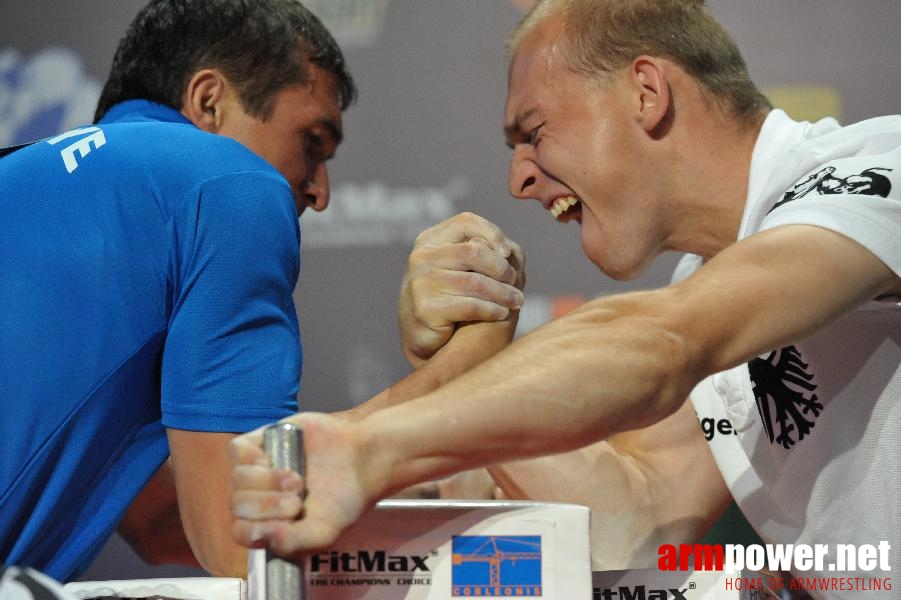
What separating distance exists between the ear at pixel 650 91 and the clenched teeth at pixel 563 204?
6.5 inches

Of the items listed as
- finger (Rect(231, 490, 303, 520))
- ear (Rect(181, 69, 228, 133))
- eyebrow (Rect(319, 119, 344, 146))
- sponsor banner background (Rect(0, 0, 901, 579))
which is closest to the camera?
finger (Rect(231, 490, 303, 520))

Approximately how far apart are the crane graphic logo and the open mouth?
897 mm

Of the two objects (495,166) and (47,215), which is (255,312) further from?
(495,166)

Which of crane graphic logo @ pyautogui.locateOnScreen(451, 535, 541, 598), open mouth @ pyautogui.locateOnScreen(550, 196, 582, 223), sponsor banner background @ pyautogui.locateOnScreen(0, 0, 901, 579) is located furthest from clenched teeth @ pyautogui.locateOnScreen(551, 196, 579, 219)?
crane graphic logo @ pyautogui.locateOnScreen(451, 535, 541, 598)

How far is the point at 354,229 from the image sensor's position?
2457 mm

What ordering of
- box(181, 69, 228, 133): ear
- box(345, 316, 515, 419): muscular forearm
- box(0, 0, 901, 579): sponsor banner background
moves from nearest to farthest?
box(345, 316, 515, 419): muscular forearm, box(181, 69, 228, 133): ear, box(0, 0, 901, 579): sponsor banner background

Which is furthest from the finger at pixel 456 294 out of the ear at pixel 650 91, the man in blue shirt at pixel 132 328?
the ear at pixel 650 91

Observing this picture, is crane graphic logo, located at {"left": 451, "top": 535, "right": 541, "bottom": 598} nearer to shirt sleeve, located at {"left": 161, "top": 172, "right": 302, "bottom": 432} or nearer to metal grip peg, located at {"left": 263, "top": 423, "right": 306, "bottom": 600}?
metal grip peg, located at {"left": 263, "top": 423, "right": 306, "bottom": 600}

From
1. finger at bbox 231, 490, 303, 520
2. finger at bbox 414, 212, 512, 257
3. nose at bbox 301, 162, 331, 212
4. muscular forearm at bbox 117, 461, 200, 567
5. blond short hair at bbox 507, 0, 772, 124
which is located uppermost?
blond short hair at bbox 507, 0, 772, 124

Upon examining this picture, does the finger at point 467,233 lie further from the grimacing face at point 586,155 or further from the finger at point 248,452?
the finger at point 248,452

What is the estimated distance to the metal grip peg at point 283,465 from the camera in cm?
67

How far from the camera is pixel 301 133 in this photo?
4.97 ft

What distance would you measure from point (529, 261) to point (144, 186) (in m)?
1.42

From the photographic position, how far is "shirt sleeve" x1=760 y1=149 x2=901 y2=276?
3.16ft
